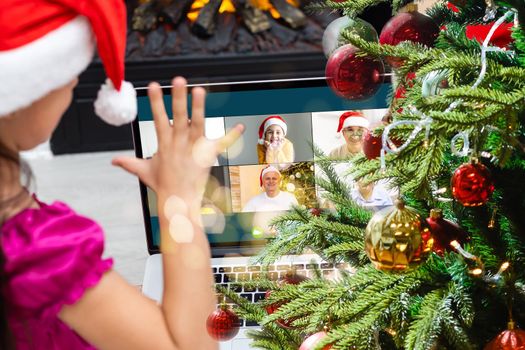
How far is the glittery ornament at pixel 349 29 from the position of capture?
90 cm

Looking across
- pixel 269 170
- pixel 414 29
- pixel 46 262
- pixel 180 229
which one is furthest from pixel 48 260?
pixel 269 170

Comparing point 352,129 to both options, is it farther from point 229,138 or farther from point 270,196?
point 229,138

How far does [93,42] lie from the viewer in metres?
0.52

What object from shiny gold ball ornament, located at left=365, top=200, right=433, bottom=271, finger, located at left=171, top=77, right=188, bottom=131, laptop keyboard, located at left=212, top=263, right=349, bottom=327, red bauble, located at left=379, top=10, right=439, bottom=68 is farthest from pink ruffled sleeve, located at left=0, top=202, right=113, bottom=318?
laptop keyboard, located at left=212, top=263, right=349, bottom=327

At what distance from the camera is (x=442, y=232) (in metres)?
0.70

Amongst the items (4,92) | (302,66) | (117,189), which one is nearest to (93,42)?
(4,92)

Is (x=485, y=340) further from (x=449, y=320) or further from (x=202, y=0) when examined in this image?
(x=202, y=0)

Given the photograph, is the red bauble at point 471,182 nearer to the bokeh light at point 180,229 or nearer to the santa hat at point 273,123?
the bokeh light at point 180,229

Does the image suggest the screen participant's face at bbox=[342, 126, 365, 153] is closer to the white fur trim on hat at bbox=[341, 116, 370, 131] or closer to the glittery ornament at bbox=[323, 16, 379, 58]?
the white fur trim on hat at bbox=[341, 116, 370, 131]

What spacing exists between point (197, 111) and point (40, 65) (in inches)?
4.8

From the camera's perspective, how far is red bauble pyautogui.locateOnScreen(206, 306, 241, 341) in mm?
904

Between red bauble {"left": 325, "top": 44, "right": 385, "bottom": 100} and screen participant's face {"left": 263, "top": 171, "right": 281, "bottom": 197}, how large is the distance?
15.6 inches

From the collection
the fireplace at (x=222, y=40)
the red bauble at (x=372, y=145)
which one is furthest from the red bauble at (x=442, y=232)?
the fireplace at (x=222, y=40)

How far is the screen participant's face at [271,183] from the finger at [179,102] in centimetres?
69
